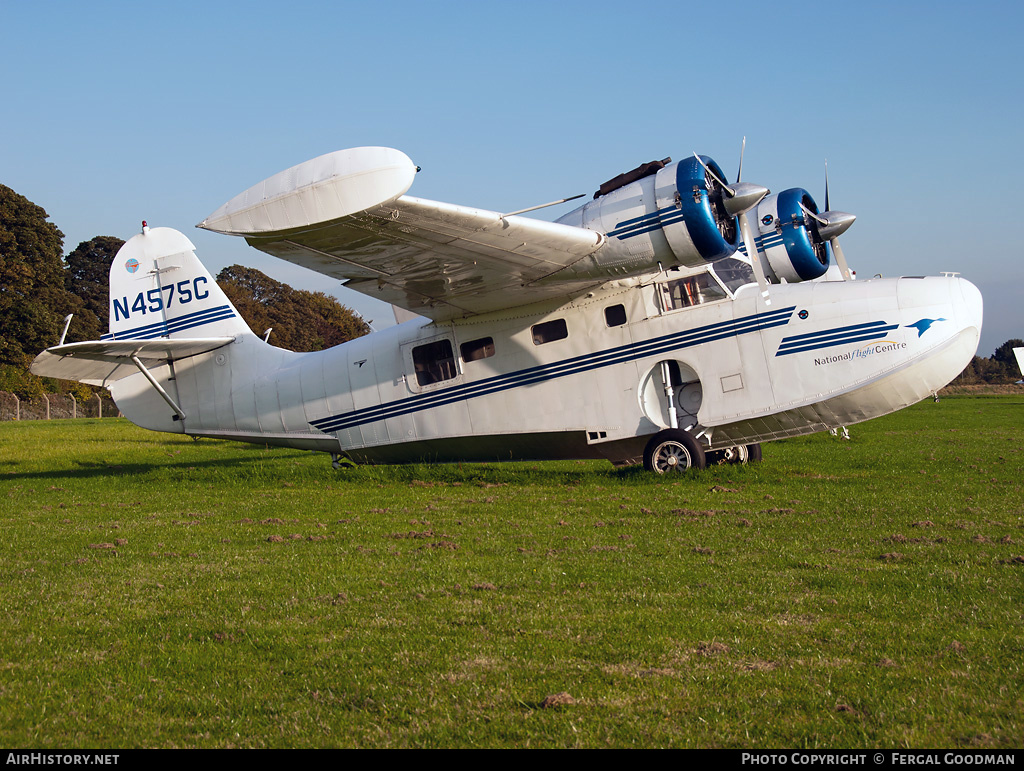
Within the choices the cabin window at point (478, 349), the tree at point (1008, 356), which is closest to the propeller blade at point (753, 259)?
the cabin window at point (478, 349)

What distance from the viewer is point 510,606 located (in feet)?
17.1

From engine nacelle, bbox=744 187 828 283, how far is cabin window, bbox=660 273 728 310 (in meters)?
3.09

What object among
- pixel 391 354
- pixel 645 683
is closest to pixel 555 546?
pixel 645 683

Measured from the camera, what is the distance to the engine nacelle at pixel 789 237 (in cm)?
1457

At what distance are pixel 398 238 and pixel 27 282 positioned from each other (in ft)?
176

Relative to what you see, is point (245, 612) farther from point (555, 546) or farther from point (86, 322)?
point (86, 322)

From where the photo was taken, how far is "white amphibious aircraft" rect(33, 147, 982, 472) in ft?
34.2

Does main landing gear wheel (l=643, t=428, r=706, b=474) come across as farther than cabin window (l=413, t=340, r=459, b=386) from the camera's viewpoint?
No

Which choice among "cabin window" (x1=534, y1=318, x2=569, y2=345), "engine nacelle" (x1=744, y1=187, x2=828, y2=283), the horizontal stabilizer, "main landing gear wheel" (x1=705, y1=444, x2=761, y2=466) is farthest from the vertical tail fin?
"engine nacelle" (x1=744, y1=187, x2=828, y2=283)

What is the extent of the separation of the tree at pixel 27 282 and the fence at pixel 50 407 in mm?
3668

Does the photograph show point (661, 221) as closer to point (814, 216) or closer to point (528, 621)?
point (814, 216)

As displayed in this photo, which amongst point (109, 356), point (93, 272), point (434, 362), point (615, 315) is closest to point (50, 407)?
point (93, 272)

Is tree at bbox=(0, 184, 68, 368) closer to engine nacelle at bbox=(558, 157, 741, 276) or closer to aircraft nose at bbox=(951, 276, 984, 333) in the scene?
engine nacelle at bbox=(558, 157, 741, 276)

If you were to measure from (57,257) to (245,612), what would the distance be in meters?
61.1
